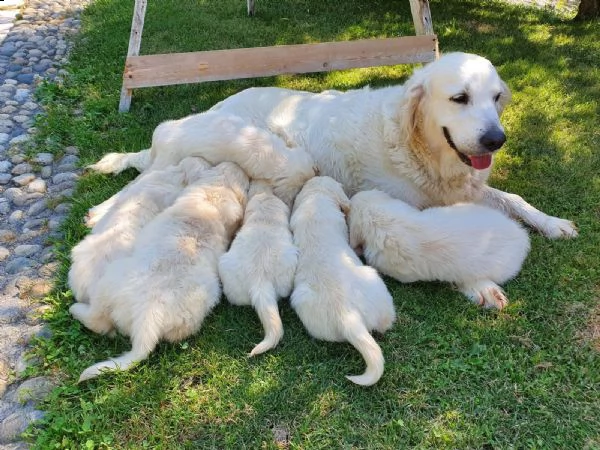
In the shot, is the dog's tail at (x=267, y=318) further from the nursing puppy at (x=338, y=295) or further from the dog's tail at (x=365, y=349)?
the dog's tail at (x=365, y=349)

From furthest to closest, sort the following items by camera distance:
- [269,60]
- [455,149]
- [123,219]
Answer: [269,60], [455,149], [123,219]

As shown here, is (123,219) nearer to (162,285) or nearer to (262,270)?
(162,285)

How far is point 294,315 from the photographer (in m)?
3.23

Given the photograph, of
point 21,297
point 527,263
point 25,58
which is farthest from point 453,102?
point 25,58

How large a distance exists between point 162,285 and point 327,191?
138 cm

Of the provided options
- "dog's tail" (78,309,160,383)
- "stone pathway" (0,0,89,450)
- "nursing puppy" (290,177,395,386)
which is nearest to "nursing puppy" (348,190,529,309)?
"nursing puppy" (290,177,395,386)

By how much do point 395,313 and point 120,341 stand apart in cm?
166

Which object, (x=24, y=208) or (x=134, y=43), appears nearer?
(x=24, y=208)

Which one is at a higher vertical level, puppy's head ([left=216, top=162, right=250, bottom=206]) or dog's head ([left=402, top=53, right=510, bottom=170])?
dog's head ([left=402, top=53, right=510, bottom=170])

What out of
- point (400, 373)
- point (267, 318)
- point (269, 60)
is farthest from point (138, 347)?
point (269, 60)

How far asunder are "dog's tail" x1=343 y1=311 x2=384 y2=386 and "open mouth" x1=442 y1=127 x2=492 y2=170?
149cm

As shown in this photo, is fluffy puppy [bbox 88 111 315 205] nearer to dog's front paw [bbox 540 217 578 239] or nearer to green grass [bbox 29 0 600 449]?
green grass [bbox 29 0 600 449]

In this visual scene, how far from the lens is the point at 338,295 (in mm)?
2854

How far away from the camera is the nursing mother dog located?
347 centimetres
